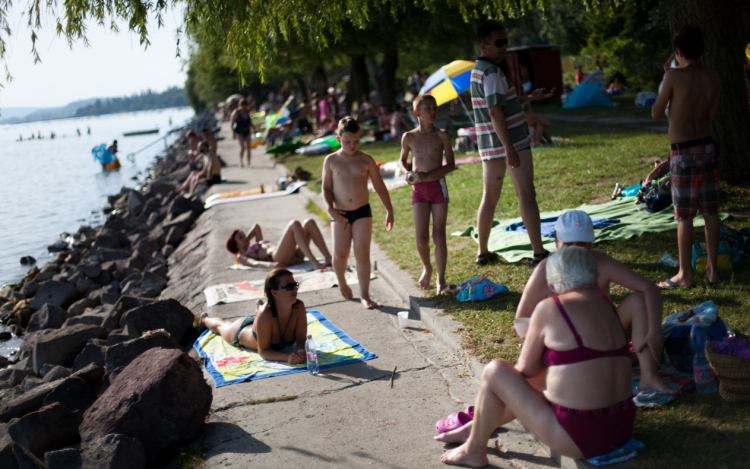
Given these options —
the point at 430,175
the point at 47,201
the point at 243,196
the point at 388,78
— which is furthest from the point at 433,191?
the point at 47,201

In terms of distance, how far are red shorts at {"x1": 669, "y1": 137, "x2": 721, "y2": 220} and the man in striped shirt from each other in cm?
136

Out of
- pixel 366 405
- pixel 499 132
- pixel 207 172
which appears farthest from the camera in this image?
pixel 207 172

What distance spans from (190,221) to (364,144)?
834 cm

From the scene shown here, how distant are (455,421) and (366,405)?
0.88 meters

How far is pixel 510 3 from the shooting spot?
9.20m

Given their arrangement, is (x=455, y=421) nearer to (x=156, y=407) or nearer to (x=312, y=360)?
(x=312, y=360)

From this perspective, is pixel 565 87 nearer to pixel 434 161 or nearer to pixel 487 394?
pixel 434 161

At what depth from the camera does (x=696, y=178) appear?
19.5 ft

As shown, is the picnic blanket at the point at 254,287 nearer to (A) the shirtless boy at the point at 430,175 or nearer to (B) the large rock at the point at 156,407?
(A) the shirtless boy at the point at 430,175

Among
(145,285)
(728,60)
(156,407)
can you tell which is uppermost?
(728,60)

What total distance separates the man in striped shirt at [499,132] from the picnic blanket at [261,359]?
1998mm

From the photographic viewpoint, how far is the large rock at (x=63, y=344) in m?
8.15

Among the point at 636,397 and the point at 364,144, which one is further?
the point at 364,144

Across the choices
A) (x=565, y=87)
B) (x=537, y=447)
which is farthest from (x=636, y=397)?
(x=565, y=87)
